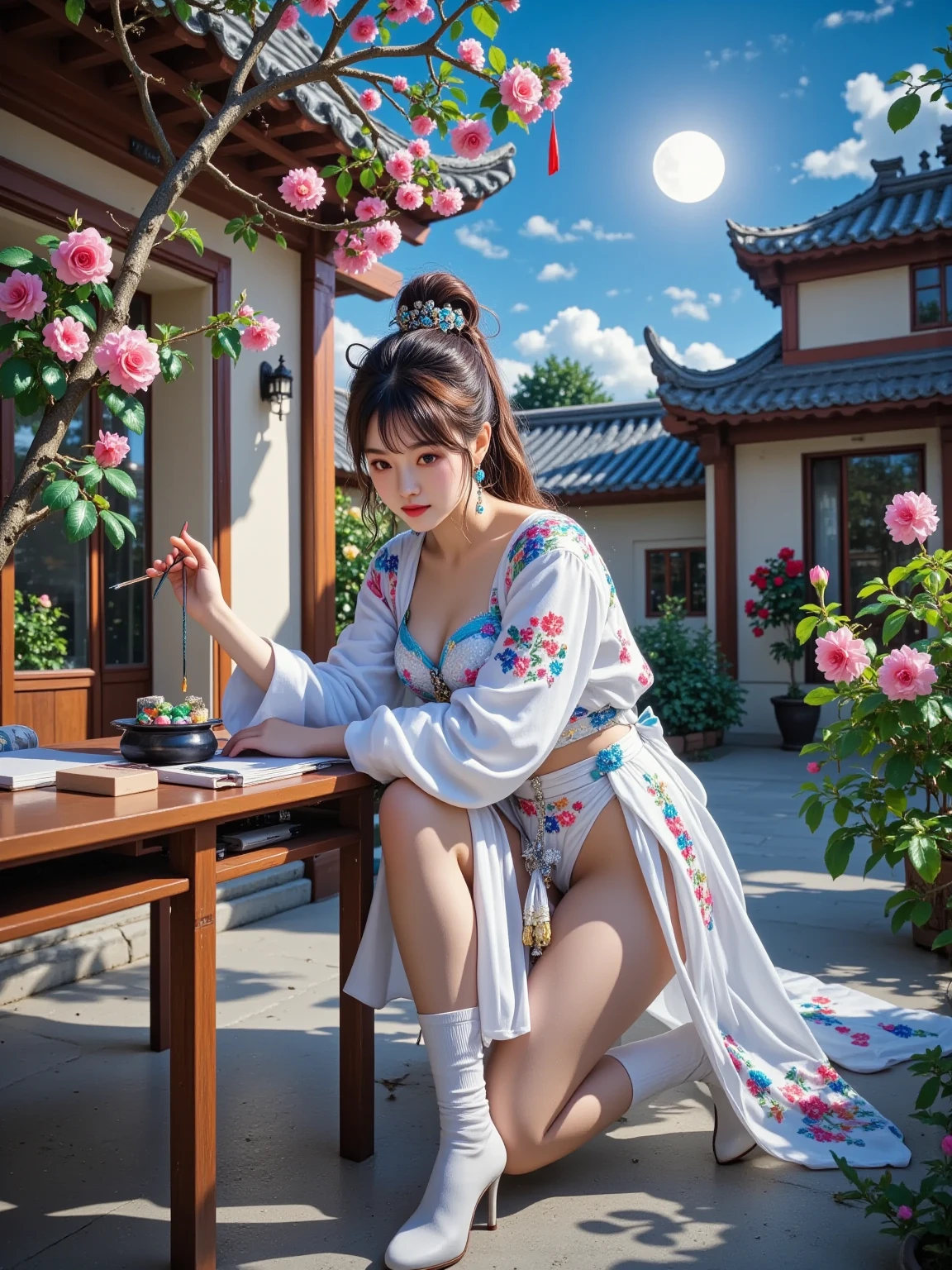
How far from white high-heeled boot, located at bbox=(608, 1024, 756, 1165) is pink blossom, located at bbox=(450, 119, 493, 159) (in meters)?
2.20

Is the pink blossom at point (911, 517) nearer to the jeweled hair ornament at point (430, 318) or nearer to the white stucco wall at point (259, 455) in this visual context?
the jeweled hair ornament at point (430, 318)

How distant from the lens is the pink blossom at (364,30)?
2547 millimetres

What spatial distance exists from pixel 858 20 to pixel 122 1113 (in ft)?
54.7

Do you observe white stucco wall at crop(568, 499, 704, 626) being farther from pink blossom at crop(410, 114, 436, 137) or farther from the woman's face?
the woman's face

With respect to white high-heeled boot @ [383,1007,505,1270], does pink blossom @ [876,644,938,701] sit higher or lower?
higher

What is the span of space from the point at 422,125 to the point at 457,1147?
2.32 meters

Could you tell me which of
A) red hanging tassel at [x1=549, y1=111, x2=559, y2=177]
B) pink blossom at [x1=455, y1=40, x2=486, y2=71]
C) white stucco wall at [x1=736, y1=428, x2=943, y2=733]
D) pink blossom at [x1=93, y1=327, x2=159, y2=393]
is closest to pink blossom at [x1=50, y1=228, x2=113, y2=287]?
pink blossom at [x1=93, y1=327, x2=159, y2=393]

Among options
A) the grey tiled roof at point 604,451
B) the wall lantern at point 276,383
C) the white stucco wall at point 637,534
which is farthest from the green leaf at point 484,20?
the white stucco wall at point 637,534

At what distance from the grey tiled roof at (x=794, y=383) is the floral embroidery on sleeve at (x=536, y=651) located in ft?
24.8

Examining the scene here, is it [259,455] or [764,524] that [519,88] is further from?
[764,524]

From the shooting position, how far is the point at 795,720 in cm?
846

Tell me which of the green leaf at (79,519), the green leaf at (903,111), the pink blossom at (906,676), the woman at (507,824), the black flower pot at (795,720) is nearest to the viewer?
the green leaf at (903,111)

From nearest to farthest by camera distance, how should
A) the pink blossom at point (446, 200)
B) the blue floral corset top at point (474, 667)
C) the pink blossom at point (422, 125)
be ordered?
the blue floral corset top at point (474, 667) → the pink blossom at point (422, 125) → the pink blossom at point (446, 200)

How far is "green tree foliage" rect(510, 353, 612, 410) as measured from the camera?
1248 inches
